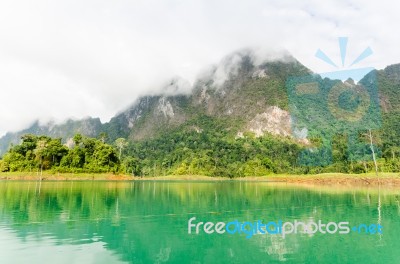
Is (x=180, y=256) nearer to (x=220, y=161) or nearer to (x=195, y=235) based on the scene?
(x=195, y=235)

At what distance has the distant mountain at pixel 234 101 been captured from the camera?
13750 cm

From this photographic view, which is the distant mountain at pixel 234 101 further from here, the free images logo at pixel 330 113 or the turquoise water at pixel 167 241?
the turquoise water at pixel 167 241

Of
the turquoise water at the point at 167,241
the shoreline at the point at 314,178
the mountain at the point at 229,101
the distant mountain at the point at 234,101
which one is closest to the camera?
the turquoise water at the point at 167,241

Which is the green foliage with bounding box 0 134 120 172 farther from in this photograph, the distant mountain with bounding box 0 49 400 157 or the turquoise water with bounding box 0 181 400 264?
the distant mountain with bounding box 0 49 400 157

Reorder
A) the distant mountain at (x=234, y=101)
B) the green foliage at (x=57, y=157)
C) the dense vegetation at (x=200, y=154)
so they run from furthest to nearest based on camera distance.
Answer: the distant mountain at (x=234, y=101) → the dense vegetation at (x=200, y=154) → the green foliage at (x=57, y=157)

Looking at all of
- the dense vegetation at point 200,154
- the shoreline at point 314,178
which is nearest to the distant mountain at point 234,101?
the dense vegetation at point 200,154

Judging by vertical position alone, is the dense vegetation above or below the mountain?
below

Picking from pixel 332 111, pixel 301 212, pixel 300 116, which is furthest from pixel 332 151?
pixel 301 212

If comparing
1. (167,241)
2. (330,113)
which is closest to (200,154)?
(330,113)

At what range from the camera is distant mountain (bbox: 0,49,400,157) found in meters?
138

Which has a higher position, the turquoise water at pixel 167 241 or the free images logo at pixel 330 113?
the free images logo at pixel 330 113

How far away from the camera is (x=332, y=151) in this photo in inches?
3679

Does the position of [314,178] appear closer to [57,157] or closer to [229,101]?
[57,157]

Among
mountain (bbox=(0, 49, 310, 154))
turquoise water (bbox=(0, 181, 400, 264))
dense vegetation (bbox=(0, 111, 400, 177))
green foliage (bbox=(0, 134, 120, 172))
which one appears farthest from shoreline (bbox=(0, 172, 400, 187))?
mountain (bbox=(0, 49, 310, 154))
